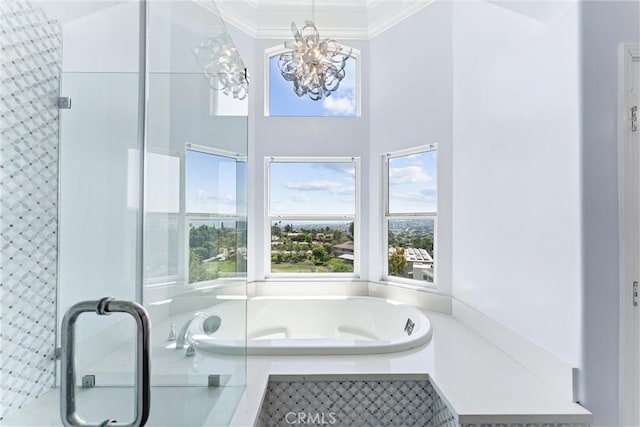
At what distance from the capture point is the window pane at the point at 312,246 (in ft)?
11.1

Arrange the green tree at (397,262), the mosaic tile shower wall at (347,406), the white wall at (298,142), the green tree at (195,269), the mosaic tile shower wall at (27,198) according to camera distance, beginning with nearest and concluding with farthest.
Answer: the mosaic tile shower wall at (27,198)
the green tree at (195,269)
the mosaic tile shower wall at (347,406)
the green tree at (397,262)
the white wall at (298,142)

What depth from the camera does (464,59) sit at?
2568 mm

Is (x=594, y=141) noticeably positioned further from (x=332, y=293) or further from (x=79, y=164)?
(x=332, y=293)

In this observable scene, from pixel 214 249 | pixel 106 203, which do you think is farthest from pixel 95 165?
pixel 214 249

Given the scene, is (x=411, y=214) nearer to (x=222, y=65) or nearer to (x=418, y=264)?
(x=418, y=264)

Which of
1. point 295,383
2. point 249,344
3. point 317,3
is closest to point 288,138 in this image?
point 317,3

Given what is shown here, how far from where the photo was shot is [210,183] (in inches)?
62.8

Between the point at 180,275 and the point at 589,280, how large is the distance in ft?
5.89

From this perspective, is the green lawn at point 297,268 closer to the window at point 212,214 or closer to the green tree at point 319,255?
the green tree at point 319,255

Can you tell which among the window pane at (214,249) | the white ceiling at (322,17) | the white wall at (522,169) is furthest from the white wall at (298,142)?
the window pane at (214,249)

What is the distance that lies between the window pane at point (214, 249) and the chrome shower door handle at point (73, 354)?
0.63 m

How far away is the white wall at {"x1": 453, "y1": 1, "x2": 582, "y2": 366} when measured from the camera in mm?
1506

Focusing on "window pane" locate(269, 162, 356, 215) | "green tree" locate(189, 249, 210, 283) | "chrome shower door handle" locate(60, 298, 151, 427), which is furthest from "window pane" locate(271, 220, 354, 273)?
"chrome shower door handle" locate(60, 298, 151, 427)

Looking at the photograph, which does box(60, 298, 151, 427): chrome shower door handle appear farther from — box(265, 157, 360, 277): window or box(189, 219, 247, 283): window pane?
box(265, 157, 360, 277): window
